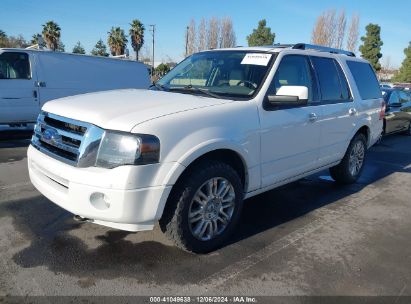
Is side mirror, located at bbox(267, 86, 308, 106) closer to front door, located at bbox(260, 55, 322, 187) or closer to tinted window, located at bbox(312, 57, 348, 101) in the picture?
front door, located at bbox(260, 55, 322, 187)

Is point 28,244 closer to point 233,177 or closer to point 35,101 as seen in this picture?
point 233,177

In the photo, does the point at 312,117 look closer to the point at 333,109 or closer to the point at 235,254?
the point at 333,109

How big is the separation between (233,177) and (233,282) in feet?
3.07

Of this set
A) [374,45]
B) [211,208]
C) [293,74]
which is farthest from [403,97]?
[374,45]

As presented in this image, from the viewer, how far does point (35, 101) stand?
894cm

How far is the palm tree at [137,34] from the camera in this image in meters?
52.8

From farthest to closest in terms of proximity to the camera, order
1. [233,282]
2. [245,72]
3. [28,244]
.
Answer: [245,72]
[28,244]
[233,282]

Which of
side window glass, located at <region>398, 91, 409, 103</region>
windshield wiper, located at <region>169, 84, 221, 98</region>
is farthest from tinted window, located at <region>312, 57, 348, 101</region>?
side window glass, located at <region>398, 91, 409, 103</region>

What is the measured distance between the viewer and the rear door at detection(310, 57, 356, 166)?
4742 millimetres

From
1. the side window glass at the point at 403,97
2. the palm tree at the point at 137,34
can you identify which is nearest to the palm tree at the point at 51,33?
the palm tree at the point at 137,34

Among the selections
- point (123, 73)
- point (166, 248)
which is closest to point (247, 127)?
point (166, 248)

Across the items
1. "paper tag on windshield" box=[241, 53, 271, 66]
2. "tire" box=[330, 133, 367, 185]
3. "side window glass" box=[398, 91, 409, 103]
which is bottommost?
"tire" box=[330, 133, 367, 185]

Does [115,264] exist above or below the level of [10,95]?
below

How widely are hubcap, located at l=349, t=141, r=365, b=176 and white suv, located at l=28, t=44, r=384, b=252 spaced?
916 mm
